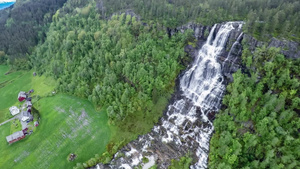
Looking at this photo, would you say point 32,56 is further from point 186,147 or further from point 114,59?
point 186,147

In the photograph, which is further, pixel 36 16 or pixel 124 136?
pixel 36 16

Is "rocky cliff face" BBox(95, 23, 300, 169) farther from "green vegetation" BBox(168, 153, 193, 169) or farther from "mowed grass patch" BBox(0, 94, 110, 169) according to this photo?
"mowed grass patch" BBox(0, 94, 110, 169)

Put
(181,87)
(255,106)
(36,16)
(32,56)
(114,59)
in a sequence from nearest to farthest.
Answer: (255,106) → (181,87) → (114,59) → (32,56) → (36,16)

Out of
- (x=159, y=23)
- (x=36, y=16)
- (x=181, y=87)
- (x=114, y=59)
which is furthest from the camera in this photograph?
(x=36, y=16)

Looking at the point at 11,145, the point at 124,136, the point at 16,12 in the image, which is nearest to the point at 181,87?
the point at 124,136

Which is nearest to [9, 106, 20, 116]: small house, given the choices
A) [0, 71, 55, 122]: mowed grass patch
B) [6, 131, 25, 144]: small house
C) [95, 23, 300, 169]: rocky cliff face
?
[0, 71, 55, 122]: mowed grass patch

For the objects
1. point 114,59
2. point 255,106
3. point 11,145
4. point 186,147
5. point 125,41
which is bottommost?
point 186,147
